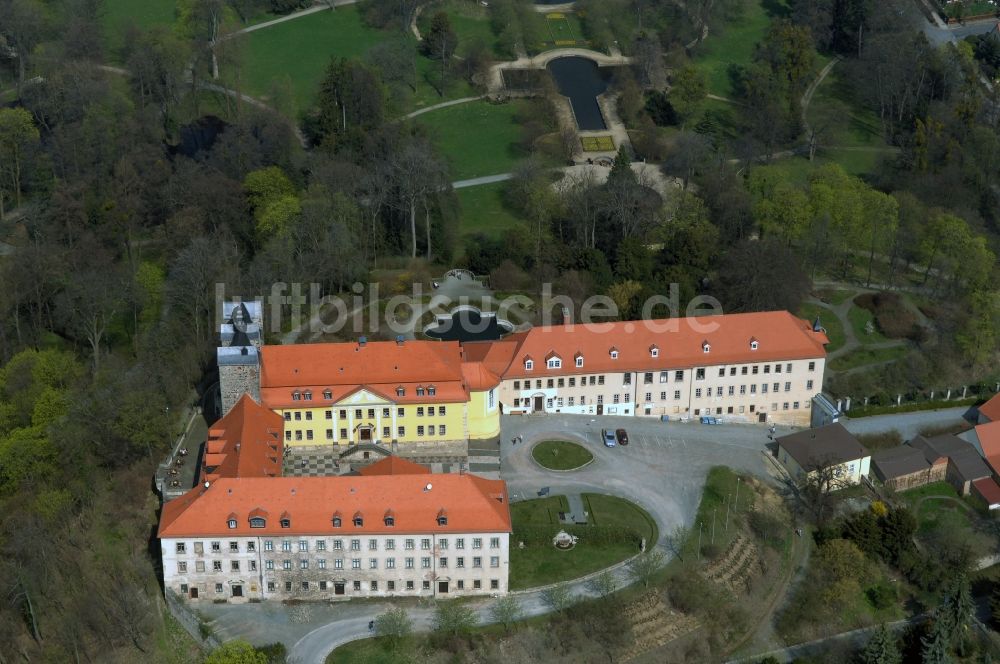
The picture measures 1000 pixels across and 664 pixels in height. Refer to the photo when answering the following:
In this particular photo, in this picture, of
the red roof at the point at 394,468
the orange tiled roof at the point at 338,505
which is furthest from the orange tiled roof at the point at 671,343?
the orange tiled roof at the point at 338,505

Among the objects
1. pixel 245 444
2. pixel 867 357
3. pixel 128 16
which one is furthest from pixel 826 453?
pixel 128 16

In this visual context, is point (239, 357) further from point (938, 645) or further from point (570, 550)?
point (938, 645)

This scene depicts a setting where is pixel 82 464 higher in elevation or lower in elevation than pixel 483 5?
lower

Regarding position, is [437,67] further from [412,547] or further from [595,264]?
[412,547]

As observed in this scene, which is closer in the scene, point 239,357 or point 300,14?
point 239,357

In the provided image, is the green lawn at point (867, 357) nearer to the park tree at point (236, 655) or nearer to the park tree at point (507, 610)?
the park tree at point (507, 610)

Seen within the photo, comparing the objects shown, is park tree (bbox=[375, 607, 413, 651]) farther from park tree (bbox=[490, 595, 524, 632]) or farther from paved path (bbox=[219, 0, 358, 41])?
paved path (bbox=[219, 0, 358, 41])

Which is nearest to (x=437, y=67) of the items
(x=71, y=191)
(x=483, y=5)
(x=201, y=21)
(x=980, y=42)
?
(x=483, y=5)
